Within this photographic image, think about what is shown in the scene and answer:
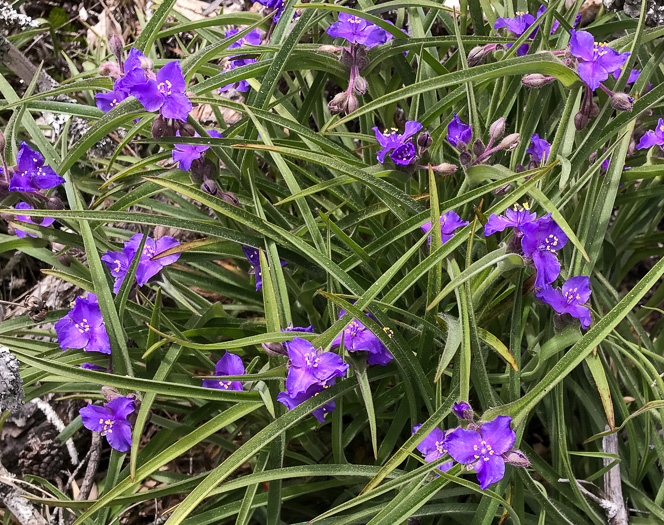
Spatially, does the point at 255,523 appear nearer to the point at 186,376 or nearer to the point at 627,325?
the point at 186,376

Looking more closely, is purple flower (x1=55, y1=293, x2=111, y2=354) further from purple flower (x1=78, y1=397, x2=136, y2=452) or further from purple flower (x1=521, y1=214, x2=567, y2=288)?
purple flower (x1=521, y1=214, x2=567, y2=288)

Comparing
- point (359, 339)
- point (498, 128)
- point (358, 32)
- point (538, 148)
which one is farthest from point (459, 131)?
point (359, 339)

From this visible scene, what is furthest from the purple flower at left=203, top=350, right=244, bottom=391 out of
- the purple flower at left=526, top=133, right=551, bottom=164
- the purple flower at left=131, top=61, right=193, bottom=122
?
the purple flower at left=526, top=133, right=551, bottom=164

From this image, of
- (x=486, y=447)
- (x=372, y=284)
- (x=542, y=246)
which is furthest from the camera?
(x=372, y=284)

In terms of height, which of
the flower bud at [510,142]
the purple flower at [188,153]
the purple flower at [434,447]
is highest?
the purple flower at [188,153]

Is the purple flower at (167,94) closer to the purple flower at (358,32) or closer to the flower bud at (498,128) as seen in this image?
the purple flower at (358,32)

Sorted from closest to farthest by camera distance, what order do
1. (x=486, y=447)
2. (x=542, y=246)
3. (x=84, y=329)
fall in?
(x=486, y=447)
(x=542, y=246)
(x=84, y=329)

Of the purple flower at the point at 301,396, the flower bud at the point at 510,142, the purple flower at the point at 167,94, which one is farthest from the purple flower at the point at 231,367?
the flower bud at the point at 510,142

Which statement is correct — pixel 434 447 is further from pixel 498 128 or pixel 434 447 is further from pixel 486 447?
pixel 498 128
